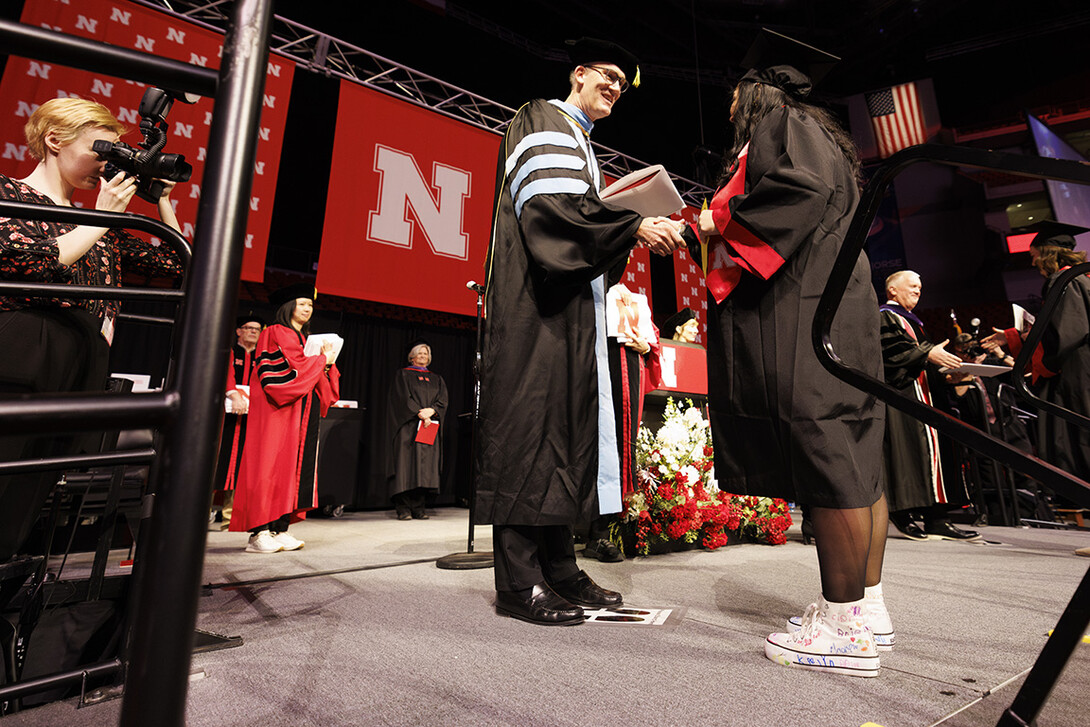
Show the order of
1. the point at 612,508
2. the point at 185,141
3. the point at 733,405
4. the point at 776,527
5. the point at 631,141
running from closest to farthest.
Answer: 1. the point at 733,405
2. the point at 612,508
3. the point at 776,527
4. the point at 185,141
5. the point at 631,141

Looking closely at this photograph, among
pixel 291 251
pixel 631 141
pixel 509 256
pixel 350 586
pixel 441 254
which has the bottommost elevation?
pixel 350 586

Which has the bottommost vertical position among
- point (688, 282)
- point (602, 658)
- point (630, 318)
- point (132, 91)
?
point (602, 658)

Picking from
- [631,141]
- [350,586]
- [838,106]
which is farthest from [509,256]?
[838,106]

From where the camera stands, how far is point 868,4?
8297 mm

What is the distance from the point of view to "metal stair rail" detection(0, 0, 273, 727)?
34cm

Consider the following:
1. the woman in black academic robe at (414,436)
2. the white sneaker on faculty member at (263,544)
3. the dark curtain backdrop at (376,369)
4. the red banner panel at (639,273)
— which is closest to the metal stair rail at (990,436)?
the white sneaker on faculty member at (263,544)

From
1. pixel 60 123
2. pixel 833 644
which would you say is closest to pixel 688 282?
pixel 833 644

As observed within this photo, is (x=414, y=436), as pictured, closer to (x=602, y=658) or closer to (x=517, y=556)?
(x=517, y=556)

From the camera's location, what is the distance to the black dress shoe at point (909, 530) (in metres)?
4.48

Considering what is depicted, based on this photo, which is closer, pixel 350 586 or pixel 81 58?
pixel 81 58

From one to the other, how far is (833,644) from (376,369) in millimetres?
7795

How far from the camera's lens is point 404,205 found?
610 cm

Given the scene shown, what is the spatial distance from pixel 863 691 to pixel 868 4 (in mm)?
9877

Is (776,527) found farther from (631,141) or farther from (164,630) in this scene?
(631,141)
